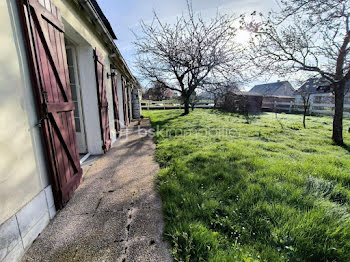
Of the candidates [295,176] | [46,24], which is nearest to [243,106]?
[295,176]

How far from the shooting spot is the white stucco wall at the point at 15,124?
3.94 feet

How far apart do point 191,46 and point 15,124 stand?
9.15 m

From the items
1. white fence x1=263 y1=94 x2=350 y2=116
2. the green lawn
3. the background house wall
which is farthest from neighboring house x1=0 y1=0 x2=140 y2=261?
white fence x1=263 y1=94 x2=350 y2=116

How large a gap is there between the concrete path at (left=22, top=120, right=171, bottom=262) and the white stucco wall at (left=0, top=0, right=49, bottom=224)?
0.47m

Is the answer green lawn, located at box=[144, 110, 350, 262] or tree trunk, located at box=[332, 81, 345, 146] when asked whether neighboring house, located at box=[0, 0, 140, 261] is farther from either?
tree trunk, located at box=[332, 81, 345, 146]

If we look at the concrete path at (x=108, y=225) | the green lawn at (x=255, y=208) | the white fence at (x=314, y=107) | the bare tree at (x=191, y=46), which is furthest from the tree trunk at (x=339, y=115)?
the white fence at (x=314, y=107)

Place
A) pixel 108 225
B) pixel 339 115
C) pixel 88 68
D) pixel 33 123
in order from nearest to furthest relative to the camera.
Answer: pixel 33 123 < pixel 108 225 < pixel 88 68 < pixel 339 115

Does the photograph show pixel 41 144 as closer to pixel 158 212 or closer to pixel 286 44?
pixel 158 212

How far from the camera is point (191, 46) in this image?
8.69 metres

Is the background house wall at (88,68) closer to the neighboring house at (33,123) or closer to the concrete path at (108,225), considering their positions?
the neighboring house at (33,123)

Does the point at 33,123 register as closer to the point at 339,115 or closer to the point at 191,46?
the point at 339,115

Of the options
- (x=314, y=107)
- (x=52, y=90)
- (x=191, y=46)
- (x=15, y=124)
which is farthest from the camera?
(x=314, y=107)

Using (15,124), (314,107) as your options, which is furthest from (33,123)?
(314,107)

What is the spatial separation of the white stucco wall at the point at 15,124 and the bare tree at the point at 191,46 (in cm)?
849
